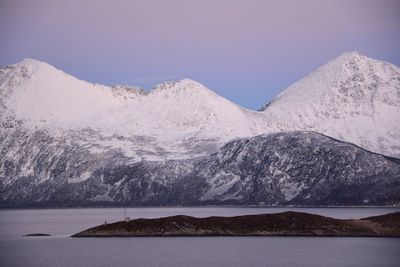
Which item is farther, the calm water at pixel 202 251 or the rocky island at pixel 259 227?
the rocky island at pixel 259 227

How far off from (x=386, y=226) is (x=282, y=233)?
69.6ft

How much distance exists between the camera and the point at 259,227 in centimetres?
18512

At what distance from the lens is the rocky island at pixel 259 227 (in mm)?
182500

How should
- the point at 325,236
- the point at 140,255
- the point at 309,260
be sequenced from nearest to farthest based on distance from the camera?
the point at 309,260
the point at 140,255
the point at 325,236

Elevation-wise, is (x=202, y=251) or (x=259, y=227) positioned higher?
(x=259, y=227)

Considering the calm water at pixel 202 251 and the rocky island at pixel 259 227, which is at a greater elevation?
the rocky island at pixel 259 227

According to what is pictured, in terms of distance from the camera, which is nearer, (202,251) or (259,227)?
(202,251)

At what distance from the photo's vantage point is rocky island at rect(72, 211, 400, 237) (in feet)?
599

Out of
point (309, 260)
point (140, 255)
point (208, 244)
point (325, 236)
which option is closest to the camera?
point (309, 260)

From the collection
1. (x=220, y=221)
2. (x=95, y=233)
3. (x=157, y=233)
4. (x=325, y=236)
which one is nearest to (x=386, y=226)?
(x=325, y=236)

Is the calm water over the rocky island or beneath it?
beneath

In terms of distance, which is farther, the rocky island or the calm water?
the rocky island

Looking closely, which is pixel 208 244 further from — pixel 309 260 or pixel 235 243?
pixel 309 260

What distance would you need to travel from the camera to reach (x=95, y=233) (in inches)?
7426
